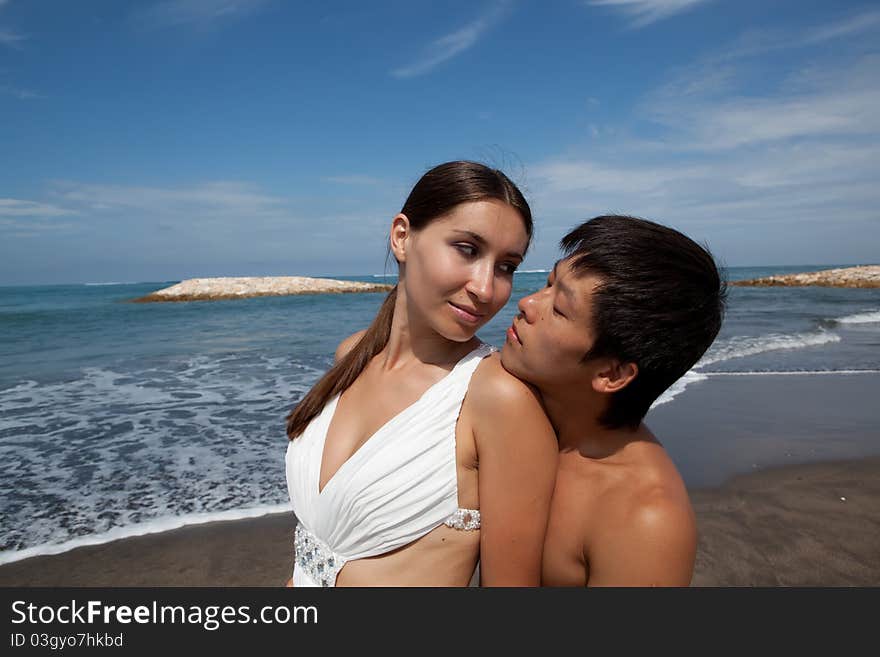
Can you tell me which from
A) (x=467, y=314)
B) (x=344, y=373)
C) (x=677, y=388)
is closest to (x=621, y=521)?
(x=467, y=314)

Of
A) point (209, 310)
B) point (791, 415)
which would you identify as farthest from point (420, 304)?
point (209, 310)

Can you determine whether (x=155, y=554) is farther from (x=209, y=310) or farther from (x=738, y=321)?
(x=209, y=310)

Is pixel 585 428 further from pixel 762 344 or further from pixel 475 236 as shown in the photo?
pixel 762 344

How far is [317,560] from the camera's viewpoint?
2162mm

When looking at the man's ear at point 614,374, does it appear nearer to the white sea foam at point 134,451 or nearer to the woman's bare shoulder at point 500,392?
the woman's bare shoulder at point 500,392

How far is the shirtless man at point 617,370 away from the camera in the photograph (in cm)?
173

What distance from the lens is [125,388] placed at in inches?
425

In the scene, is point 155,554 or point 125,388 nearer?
point 155,554

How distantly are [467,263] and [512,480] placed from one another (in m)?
0.77

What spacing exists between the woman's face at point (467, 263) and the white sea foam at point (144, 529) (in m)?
4.05

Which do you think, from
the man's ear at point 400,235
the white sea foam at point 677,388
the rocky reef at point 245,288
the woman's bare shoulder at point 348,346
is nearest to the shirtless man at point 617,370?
the man's ear at point 400,235

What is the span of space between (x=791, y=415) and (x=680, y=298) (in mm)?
7811

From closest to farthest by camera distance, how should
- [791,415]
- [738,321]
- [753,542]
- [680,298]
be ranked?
[680,298]
[753,542]
[791,415]
[738,321]
